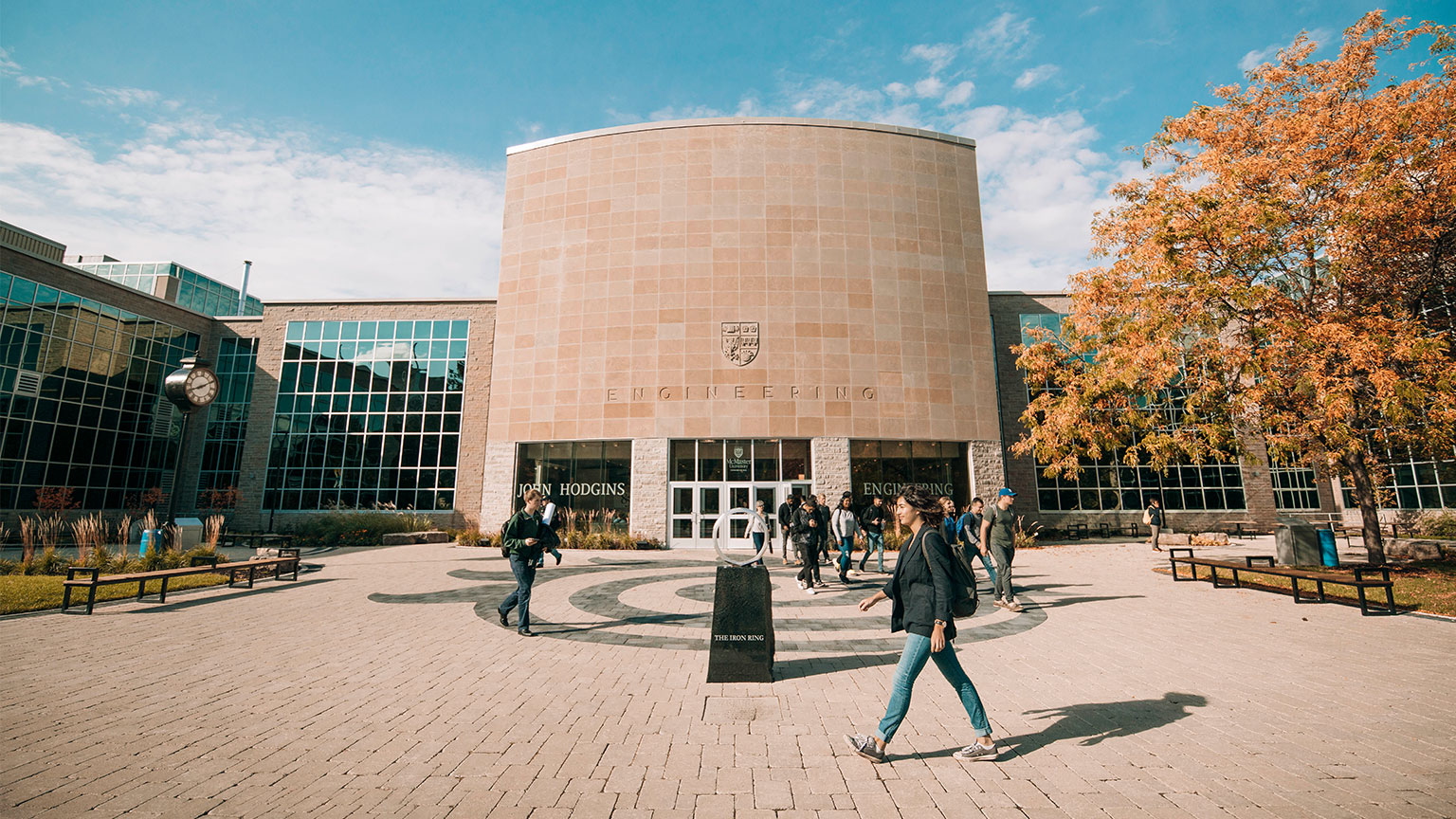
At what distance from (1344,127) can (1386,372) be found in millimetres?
6477

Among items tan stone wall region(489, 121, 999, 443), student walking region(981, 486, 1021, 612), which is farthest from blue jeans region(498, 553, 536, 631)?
tan stone wall region(489, 121, 999, 443)

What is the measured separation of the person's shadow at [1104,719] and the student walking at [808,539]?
21.9 feet

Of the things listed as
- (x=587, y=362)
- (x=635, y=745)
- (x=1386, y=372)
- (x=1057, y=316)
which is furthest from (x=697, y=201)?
(x=635, y=745)

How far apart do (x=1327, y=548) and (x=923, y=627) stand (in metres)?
16.0

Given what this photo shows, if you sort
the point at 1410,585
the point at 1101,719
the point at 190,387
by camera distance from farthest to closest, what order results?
the point at 190,387, the point at 1410,585, the point at 1101,719

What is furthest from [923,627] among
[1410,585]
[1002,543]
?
[1410,585]

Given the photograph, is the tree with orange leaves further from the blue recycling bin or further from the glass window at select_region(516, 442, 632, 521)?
the glass window at select_region(516, 442, 632, 521)

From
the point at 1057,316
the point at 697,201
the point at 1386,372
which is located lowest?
the point at 1386,372

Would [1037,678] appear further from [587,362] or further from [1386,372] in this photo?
[587,362]

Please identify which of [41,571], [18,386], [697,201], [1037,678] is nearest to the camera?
[1037,678]

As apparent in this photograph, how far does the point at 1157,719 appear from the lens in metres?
5.18

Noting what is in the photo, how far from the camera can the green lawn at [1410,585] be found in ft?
32.9

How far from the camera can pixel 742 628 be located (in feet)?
21.9

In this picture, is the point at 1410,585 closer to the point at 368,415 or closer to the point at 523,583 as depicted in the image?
the point at 523,583
